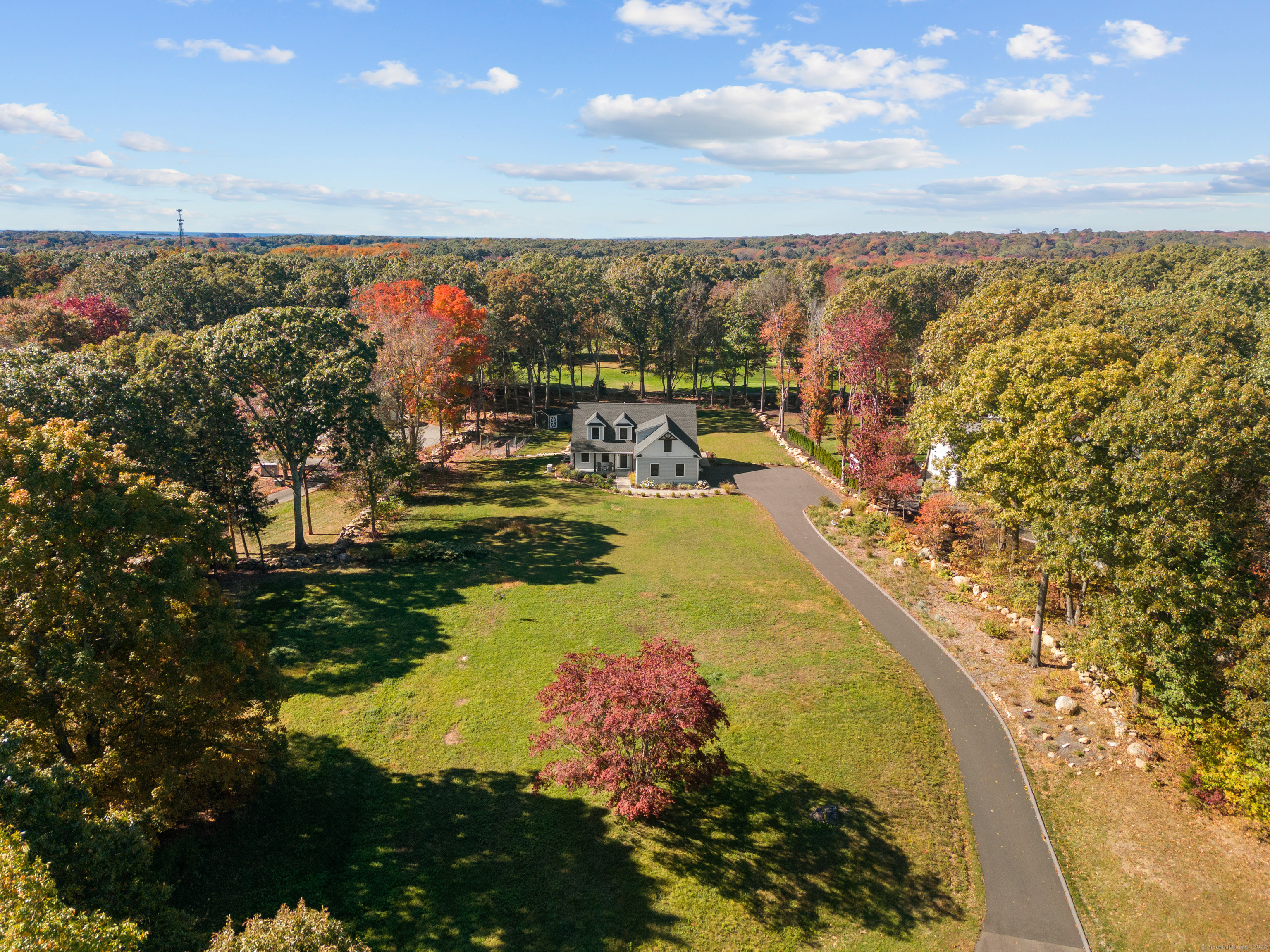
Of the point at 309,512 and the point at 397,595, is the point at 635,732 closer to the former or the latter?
the point at 397,595

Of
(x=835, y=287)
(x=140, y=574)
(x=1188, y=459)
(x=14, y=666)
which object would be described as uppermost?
(x=835, y=287)

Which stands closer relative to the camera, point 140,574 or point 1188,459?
point 140,574

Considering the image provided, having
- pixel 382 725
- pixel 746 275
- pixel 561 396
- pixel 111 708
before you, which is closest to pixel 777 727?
pixel 382 725

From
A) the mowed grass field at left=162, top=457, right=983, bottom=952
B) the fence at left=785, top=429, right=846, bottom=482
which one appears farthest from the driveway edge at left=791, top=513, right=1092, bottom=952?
the fence at left=785, top=429, right=846, bottom=482

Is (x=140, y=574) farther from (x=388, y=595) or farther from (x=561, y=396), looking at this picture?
(x=561, y=396)

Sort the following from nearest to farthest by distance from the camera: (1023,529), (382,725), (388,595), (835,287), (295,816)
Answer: (295,816), (382,725), (388,595), (1023,529), (835,287)

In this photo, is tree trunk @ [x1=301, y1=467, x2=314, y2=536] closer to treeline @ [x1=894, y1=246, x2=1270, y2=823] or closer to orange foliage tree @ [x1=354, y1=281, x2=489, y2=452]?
orange foliage tree @ [x1=354, y1=281, x2=489, y2=452]
